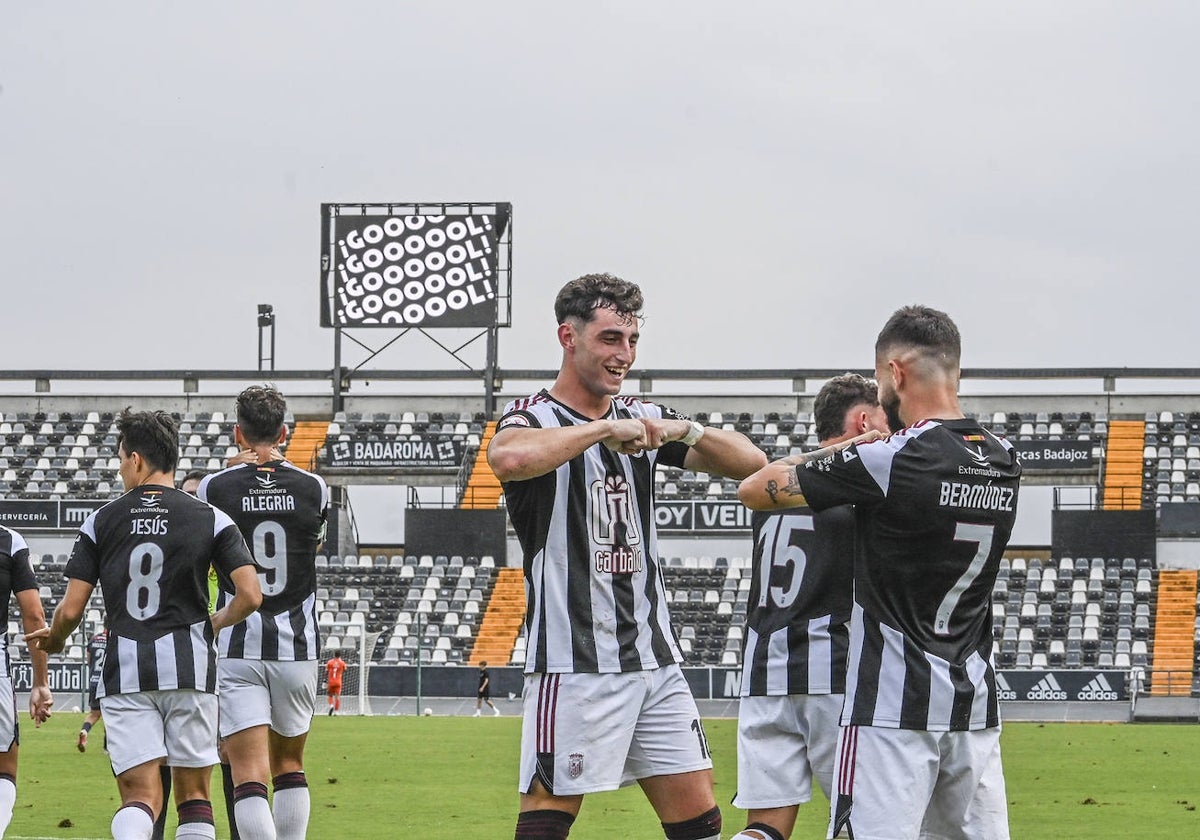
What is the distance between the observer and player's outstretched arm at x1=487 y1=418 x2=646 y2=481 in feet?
17.1

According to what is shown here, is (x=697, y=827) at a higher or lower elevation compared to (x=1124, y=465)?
higher

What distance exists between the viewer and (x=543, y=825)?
5355 mm

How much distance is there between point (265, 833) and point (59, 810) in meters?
6.13

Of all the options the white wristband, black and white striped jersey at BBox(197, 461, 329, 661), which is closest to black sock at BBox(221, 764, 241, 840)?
black and white striped jersey at BBox(197, 461, 329, 661)

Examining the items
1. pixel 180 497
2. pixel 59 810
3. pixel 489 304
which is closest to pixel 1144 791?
pixel 59 810

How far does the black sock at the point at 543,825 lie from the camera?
5352 millimetres

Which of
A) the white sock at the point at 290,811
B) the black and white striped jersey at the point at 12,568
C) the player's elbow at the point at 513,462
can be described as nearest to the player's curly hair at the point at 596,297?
the player's elbow at the point at 513,462

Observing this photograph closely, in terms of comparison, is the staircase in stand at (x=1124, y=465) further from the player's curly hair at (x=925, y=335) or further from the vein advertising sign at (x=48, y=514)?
the player's curly hair at (x=925, y=335)

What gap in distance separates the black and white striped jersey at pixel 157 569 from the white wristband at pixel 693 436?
2461 millimetres

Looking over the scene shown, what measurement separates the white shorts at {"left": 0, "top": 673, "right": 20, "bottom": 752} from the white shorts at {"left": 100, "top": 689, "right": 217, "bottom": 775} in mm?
1489

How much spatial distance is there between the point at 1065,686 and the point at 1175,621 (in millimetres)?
6401

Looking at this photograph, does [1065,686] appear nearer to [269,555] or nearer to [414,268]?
[414,268]

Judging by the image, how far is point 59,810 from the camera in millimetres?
12984

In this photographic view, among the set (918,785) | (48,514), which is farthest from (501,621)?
(918,785)
